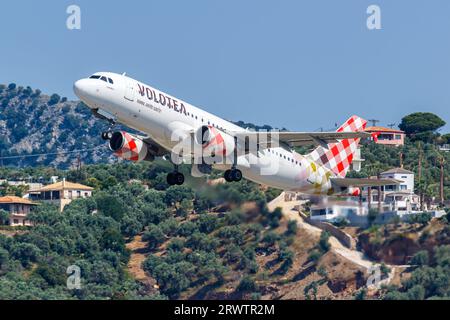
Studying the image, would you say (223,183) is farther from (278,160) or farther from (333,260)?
(333,260)

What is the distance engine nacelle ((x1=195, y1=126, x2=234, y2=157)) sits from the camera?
190 ft

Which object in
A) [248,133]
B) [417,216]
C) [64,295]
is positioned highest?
[248,133]

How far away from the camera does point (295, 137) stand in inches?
2367

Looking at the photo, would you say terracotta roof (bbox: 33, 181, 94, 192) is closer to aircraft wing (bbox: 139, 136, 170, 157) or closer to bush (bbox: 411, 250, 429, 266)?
bush (bbox: 411, 250, 429, 266)

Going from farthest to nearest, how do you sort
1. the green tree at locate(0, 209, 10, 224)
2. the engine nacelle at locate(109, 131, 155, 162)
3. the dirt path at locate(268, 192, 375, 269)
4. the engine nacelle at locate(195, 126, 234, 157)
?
the green tree at locate(0, 209, 10, 224)
the dirt path at locate(268, 192, 375, 269)
the engine nacelle at locate(109, 131, 155, 162)
the engine nacelle at locate(195, 126, 234, 157)

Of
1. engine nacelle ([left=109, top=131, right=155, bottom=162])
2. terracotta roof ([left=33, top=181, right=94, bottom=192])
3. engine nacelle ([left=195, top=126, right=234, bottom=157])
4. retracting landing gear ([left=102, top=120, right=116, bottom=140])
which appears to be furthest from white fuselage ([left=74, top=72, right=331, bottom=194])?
terracotta roof ([left=33, top=181, right=94, bottom=192])

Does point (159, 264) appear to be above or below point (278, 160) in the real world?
below

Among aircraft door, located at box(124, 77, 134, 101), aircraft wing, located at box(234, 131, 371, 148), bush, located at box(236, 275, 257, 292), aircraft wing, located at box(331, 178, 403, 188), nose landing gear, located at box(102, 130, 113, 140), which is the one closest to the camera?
aircraft door, located at box(124, 77, 134, 101)

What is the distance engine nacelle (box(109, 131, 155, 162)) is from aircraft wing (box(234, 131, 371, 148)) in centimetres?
509

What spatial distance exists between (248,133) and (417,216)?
17.3 m

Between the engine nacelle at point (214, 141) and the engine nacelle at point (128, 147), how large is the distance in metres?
3.67
